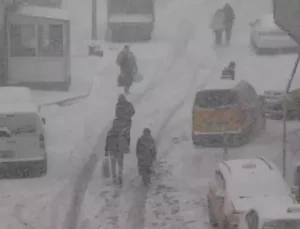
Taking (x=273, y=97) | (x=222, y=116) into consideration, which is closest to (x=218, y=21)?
(x=273, y=97)

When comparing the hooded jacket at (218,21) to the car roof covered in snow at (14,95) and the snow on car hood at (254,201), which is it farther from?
the snow on car hood at (254,201)

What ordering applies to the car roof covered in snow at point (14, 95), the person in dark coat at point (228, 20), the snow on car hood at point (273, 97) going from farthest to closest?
the person in dark coat at point (228, 20), the snow on car hood at point (273, 97), the car roof covered in snow at point (14, 95)

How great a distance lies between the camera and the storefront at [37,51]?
30781 millimetres

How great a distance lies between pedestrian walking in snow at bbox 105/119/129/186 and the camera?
19.8 metres

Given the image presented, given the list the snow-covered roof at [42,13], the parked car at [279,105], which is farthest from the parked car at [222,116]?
the snow-covered roof at [42,13]

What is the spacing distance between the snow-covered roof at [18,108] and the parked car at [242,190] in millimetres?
5542

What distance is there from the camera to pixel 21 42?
30.9 meters

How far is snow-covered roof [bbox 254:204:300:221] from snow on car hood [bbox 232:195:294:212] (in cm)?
55

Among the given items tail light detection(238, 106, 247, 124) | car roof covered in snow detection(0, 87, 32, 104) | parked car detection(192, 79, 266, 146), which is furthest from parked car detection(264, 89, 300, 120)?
car roof covered in snow detection(0, 87, 32, 104)

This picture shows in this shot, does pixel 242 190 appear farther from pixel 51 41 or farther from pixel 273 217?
pixel 51 41

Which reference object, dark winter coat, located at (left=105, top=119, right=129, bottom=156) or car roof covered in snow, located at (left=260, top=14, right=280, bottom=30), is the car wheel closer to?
dark winter coat, located at (left=105, top=119, right=129, bottom=156)

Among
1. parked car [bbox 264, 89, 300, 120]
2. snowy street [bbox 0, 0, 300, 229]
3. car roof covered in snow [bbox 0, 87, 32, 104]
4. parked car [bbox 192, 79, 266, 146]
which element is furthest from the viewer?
parked car [bbox 264, 89, 300, 120]

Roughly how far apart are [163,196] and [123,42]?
22.2 m

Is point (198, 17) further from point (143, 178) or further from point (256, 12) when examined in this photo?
point (143, 178)
